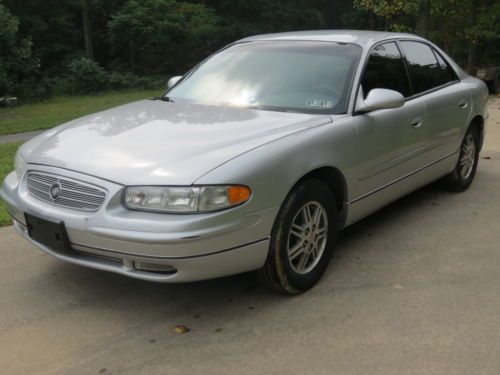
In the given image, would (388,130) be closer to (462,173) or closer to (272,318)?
(272,318)

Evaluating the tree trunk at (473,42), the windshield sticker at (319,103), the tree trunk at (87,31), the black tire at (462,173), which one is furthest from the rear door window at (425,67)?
the tree trunk at (87,31)

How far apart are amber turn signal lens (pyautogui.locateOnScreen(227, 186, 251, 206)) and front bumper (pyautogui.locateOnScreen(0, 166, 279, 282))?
39 millimetres

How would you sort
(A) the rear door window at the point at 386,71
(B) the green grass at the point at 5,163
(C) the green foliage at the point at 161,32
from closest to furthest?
1. (A) the rear door window at the point at 386,71
2. (B) the green grass at the point at 5,163
3. (C) the green foliage at the point at 161,32

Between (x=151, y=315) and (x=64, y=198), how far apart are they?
0.82m

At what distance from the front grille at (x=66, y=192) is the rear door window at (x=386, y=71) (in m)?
2.06

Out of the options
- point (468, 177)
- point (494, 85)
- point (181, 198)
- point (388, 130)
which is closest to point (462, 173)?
point (468, 177)

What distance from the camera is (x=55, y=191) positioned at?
328 cm

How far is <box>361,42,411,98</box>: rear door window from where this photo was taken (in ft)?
14.0

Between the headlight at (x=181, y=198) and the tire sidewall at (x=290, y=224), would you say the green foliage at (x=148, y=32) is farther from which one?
the headlight at (x=181, y=198)

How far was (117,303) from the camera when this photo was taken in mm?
3520

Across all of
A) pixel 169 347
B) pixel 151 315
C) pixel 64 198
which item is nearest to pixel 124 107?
pixel 64 198

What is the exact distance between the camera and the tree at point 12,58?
17.6m

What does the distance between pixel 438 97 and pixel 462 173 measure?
1110 mm

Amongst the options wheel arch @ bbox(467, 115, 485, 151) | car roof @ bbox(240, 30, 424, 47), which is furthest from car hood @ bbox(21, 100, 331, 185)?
wheel arch @ bbox(467, 115, 485, 151)
